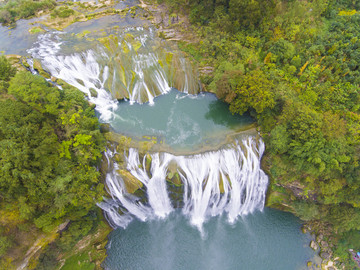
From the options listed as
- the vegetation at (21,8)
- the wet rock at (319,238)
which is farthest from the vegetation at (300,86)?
the vegetation at (21,8)

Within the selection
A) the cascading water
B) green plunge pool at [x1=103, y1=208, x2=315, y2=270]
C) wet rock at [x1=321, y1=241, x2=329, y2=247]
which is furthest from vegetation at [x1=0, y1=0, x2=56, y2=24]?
wet rock at [x1=321, y1=241, x2=329, y2=247]

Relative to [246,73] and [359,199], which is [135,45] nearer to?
[246,73]

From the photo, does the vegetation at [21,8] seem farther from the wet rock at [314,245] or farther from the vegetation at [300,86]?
the wet rock at [314,245]

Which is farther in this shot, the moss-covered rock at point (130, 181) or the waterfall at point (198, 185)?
the waterfall at point (198, 185)

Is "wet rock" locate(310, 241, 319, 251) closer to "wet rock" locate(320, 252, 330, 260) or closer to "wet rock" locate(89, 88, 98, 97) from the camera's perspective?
"wet rock" locate(320, 252, 330, 260)

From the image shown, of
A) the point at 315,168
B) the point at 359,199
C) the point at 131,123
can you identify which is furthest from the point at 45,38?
the point at 359,199

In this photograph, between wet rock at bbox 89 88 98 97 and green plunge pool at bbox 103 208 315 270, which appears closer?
green plunge pool at bbox 103 208 315 270
